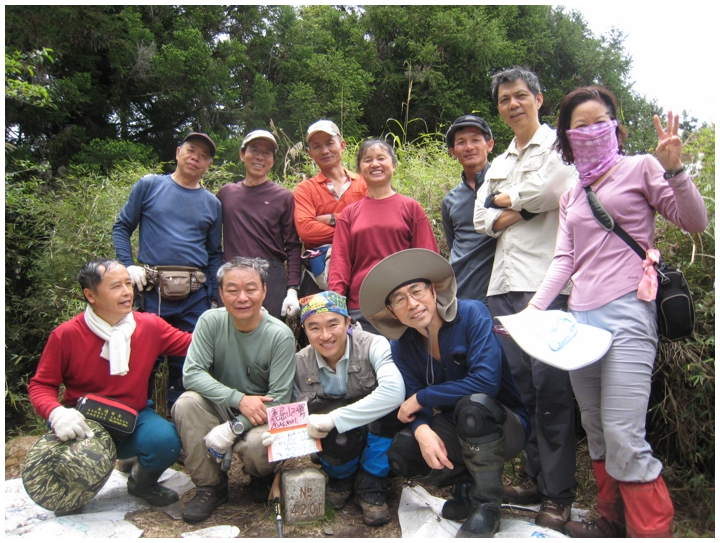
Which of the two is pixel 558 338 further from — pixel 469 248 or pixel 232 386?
pixel 232 386

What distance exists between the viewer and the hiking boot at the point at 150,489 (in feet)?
9.51

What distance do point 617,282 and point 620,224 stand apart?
0.24 m

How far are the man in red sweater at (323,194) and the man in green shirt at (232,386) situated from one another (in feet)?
2.02

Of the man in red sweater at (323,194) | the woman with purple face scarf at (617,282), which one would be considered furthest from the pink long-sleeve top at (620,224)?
the man in red sweater at (323,194)

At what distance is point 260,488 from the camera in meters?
2.97

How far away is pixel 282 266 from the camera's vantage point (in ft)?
12.0

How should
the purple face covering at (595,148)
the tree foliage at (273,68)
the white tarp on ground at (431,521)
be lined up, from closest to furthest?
the purple face covering at (595,148)
the white tarp on ground at (431,521)
the tree foliage at (273,68)

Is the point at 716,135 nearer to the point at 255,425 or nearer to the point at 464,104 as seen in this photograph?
the point at 255,425

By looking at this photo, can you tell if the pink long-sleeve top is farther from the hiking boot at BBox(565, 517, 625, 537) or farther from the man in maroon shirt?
the man in maroon shirt

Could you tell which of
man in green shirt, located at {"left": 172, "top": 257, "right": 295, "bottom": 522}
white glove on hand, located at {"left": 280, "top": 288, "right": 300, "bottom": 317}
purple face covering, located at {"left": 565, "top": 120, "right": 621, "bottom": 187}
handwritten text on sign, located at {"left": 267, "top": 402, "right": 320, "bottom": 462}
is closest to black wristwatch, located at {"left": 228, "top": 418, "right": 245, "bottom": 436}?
man in green shirt, located at {"left": 172, "top": 257, "right": 295, "bottom": 522}

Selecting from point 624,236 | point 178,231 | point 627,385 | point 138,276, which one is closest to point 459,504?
point 627,385

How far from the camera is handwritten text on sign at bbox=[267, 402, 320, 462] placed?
2652 mm

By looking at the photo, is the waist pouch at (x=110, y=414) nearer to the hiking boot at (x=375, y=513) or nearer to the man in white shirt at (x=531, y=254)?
the hiking boot at (x=375, y=513)

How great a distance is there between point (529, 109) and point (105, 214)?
414 centimetres
